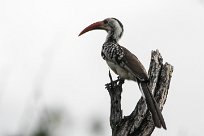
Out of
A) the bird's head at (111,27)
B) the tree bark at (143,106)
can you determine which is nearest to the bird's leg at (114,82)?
the tree bark at (143,106)

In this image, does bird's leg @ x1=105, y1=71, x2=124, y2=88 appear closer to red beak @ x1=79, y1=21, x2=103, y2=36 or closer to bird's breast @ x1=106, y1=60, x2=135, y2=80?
bird's breast @ x1=106, y1=60, x2=135, y2=80

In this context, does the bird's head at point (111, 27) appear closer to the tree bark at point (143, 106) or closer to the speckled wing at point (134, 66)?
the speckled wing at point (134, 66)

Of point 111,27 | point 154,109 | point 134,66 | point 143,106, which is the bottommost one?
point 154,109

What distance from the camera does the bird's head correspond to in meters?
7.84

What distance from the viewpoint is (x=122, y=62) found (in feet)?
22.5

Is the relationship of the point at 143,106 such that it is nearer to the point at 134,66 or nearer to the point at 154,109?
the point at 154,109

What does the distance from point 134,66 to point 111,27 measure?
1.57m

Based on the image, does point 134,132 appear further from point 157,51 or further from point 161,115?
point 157,51

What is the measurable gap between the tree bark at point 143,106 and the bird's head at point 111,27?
186 cm

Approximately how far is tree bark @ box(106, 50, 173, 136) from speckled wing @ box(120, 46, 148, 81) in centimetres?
13

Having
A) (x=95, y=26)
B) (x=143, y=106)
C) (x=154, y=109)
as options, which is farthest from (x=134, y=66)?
(x=95, y=26)

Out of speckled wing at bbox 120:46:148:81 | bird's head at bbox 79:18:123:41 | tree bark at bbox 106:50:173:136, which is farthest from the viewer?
bird's head at bbox 79:18:123:41

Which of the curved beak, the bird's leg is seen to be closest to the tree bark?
the bird's leg

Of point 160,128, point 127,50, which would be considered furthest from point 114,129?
point 127,50
